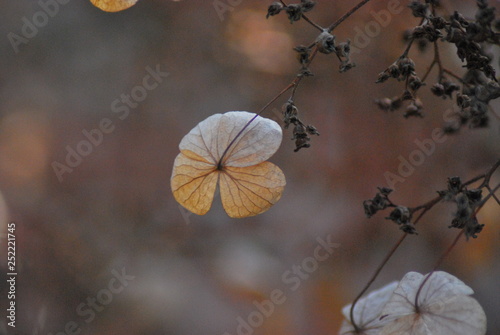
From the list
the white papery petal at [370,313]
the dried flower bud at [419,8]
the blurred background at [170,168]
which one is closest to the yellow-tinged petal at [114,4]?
the dried flower bud at [419,8]

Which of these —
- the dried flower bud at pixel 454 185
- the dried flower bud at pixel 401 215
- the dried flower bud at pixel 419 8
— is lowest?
the dried flower bud at pixel 401 215

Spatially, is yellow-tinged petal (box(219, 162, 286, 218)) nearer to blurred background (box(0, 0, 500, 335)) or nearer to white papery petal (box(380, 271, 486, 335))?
white papery petal (box(380, 271, 486, 335))

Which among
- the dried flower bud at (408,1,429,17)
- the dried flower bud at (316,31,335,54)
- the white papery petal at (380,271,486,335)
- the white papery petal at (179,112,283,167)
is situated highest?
the dried flower bud at (408,1,429,17)

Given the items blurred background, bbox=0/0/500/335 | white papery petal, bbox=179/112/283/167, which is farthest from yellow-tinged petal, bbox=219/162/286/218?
blurred background, bbox=0/0/500/335

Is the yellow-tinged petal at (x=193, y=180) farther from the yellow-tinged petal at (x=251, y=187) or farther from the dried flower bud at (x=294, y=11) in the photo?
the dried flower bud at (x=294, y=11)

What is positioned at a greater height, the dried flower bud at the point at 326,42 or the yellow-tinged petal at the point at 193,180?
the dried flower bud at the point at 326,42

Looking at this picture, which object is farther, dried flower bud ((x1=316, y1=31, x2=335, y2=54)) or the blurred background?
the blurred background
